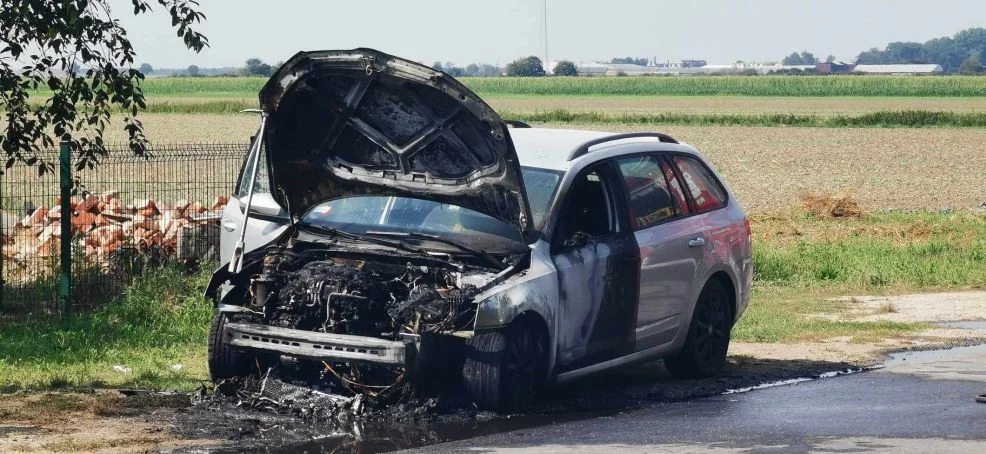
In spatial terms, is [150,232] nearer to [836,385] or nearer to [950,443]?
[836,385]

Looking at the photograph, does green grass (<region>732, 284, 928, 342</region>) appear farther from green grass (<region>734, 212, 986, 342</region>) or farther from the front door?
the front door

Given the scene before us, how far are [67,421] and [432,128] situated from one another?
8.95 ft

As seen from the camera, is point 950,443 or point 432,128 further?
point 432,128

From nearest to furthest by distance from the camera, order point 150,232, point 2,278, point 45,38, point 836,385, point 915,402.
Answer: point 915,402 < point 836,385 < point 45,38 < point 2,278 < point 150,232

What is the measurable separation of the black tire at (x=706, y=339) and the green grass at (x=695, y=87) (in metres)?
104

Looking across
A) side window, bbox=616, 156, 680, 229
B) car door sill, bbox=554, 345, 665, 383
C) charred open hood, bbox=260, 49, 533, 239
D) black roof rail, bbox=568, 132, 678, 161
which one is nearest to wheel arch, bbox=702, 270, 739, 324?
side window, bbox=616, 156, 680, 229

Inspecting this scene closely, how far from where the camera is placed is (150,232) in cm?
1495

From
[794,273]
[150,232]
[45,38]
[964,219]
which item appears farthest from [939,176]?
[45,38]

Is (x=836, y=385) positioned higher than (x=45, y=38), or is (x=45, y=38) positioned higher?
(x=45, y=38)

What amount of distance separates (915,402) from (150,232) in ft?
27.2

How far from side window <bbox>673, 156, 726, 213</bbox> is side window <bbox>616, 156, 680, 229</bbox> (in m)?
0.33

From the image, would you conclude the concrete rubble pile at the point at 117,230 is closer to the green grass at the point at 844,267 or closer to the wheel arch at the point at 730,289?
the green grass at the point at 844,267

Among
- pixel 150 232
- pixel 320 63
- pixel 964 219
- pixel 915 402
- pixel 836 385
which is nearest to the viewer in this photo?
pixel 320 63

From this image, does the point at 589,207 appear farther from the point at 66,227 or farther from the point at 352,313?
the point at 66,227
